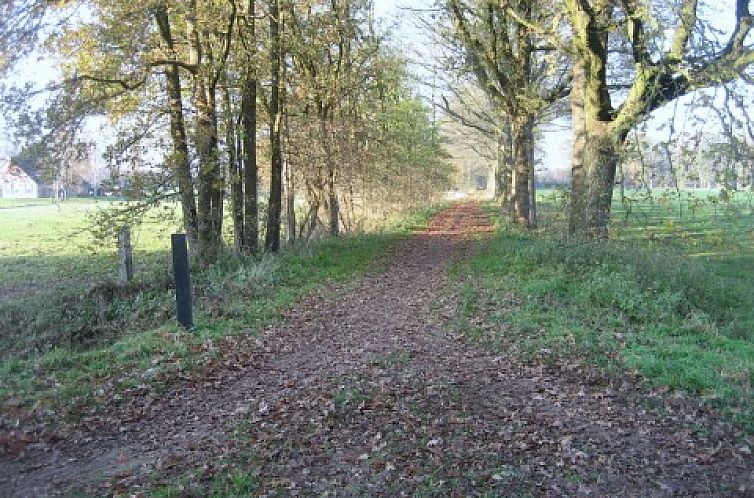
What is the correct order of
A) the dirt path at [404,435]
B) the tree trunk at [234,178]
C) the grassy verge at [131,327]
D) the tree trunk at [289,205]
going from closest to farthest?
the dirt path at [404,435] < the grassy verge at [131,327] < the tree trunk at [234,178] < the tree trunk at [289,205]

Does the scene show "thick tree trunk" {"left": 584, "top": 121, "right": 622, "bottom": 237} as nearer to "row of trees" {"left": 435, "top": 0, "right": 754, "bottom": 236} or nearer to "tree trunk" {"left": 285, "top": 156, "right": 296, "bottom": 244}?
"row of trees" {"left": 435, "top": 0, "right": 754, "bottom": 236}

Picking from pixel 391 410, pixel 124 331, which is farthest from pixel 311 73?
pixel 391 410

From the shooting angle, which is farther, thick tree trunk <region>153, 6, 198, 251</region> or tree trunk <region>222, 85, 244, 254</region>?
tree trunk <region>222, 85, 244, 254</region>

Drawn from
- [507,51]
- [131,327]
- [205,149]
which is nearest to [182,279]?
[131,327]

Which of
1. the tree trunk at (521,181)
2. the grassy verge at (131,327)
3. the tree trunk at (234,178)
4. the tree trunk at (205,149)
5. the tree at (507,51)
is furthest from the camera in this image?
the tree trunk at (521,181)

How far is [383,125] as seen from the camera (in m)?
27.4

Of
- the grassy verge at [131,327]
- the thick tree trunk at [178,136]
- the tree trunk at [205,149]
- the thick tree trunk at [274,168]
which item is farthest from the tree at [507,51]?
the thick tree trunk at [178,136]

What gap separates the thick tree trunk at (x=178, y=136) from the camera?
1494 cm

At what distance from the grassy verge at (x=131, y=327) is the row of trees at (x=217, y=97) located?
2.19 meters

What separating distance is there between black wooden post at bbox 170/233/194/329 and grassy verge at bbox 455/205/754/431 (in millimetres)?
4244

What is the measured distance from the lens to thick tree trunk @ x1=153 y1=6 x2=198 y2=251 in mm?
14941

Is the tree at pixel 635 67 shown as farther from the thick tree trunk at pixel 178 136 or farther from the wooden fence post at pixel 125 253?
the wooden fence post at pixel 125 253


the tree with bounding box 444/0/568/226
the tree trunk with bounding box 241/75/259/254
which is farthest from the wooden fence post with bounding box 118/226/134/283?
the tree with bounding box 444/0/568/226

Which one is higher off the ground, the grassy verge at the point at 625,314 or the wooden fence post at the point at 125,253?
the wooden fence post at the point at 125,253
